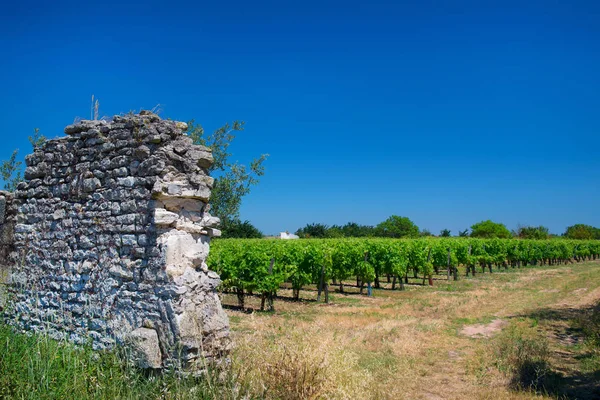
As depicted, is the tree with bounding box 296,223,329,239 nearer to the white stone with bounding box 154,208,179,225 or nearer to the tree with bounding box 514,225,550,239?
the tree with bounding box 514,225,550,239

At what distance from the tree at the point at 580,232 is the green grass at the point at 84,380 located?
81272 mm

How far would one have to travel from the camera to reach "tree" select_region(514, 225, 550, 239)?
6116 centimetres

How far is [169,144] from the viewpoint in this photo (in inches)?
233

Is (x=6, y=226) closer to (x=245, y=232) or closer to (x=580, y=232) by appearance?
(x=245, y=232)

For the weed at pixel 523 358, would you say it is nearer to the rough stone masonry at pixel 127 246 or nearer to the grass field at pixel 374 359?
the grass field at pixel 374 359

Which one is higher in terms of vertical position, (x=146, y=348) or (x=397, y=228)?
(x=397, y=228)

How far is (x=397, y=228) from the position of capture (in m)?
62.9

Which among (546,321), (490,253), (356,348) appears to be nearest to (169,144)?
(356,348)

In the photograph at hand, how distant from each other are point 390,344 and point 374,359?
1324 mm

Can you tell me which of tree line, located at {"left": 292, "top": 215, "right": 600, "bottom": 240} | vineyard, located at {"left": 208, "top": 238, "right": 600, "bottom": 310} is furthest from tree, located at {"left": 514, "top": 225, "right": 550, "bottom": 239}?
vineyard, located at {"left": 208, "top": 238, "right": 600, "bottom": 310}

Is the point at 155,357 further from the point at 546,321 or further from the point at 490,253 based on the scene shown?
the point at 490,253

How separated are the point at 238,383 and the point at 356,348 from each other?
425 cm

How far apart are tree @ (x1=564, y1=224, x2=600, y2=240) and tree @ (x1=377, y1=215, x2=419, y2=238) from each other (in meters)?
30.2

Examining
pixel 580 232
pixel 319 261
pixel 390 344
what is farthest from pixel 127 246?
pixel 580 232
